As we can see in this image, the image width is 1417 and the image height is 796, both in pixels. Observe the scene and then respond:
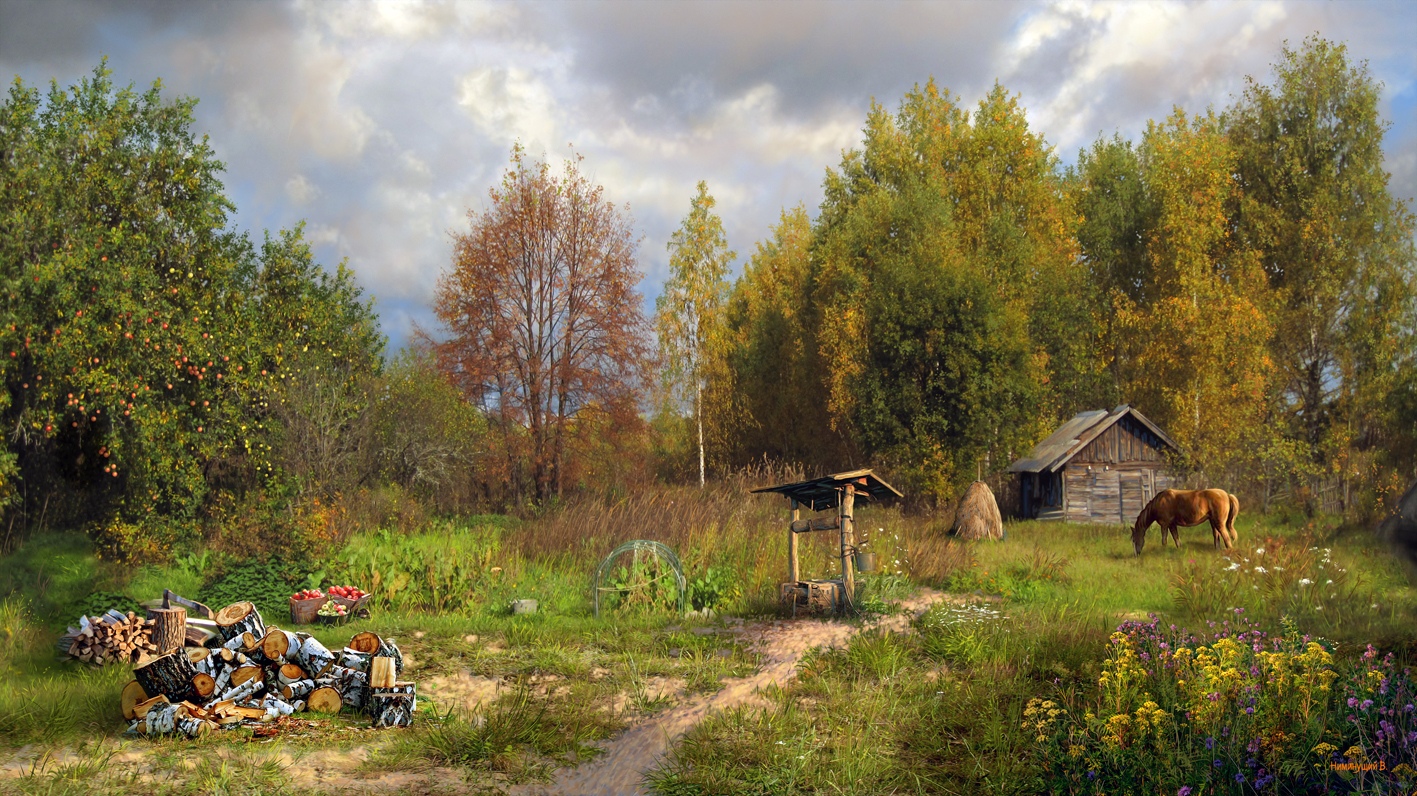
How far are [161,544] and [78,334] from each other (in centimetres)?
384

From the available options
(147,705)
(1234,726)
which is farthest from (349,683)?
(1234,726)

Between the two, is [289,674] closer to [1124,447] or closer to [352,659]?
[352,659]

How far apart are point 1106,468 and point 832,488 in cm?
1632

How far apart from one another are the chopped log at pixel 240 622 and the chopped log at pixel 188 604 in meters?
1.35

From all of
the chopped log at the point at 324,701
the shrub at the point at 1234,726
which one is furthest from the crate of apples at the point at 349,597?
the shrub at the point at 1234,726

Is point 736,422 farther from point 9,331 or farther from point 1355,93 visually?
point 9,331

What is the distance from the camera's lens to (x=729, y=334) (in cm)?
3412

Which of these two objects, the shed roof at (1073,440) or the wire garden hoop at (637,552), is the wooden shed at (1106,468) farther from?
the wire garden hoop at (637,552)

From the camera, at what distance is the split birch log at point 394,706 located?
8016mm

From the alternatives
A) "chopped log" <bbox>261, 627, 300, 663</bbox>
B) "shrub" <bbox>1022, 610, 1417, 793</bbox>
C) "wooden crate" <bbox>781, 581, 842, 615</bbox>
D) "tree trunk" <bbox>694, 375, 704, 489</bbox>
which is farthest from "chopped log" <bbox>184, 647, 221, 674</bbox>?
"tree trunk" <bbox>694, 375, 704, 489</bbox>

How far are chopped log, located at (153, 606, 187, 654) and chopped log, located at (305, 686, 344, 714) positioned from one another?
1653 millimetres

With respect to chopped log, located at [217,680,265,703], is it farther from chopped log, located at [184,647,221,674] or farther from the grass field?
the grass field

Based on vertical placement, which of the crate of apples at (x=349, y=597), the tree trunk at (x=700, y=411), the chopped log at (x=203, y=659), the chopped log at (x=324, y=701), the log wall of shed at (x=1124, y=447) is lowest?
the chopped log at (x=324, y=701)

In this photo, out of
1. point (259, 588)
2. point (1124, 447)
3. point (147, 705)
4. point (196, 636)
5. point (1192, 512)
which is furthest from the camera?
point (1124, 447)
